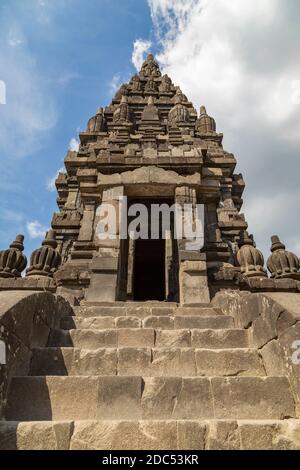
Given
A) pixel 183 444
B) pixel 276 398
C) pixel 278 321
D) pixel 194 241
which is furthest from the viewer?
pixel 194 241

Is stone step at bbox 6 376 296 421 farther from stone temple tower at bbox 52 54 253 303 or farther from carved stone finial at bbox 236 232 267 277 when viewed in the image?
carved stone finial at bbox 236 232 267 277

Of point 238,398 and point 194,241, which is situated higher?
point 194,241

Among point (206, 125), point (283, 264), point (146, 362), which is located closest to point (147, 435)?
point (146, 362)

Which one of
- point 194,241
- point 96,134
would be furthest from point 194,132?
point 194,241

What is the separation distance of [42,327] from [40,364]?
536mm

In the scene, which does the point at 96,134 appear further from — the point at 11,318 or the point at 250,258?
the point at 11,318

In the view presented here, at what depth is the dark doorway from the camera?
14281mm

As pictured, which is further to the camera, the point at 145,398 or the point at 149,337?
the point at 149,337

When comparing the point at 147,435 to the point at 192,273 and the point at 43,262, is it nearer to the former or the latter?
the point at 192,273

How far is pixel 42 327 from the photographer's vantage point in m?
3.99

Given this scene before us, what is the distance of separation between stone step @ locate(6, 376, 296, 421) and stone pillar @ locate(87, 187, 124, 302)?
3287mm

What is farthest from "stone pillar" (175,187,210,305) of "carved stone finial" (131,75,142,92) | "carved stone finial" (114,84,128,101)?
"carved stone finial" (131,75,142,92)

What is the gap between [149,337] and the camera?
161 inches

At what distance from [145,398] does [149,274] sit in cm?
1211
